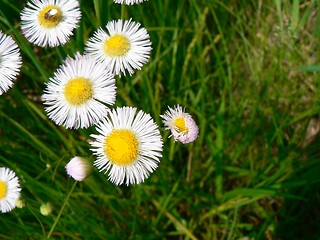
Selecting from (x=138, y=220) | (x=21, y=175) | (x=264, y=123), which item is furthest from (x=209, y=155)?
(x=21, y=175)

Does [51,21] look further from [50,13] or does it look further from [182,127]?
[182,127]

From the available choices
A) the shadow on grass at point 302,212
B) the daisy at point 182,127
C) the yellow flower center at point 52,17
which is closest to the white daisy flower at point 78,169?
the daisy at point 182,127

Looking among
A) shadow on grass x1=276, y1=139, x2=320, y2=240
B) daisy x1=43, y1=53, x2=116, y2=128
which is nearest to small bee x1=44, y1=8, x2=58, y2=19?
daisy x1=43, y1=53, x2=116, y2=128

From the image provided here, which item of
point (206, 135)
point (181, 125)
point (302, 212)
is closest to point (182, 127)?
point (181, 125)

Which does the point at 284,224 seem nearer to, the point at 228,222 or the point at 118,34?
the point at 228,222

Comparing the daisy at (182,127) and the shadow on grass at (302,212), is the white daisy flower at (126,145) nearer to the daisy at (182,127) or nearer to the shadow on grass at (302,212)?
the daisy at (182,127)

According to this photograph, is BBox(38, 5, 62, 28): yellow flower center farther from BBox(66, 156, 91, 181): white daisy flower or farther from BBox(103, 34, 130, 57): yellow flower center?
BBox(66, 156, 91, 181): white daisy flower

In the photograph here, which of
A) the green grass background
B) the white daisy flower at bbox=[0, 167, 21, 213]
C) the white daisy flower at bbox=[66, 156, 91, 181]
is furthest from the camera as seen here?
the green grass background
